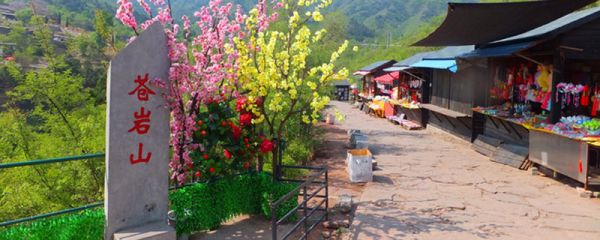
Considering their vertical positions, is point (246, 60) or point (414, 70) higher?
point (414, 70)

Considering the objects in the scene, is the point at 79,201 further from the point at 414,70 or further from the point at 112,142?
the point at 414,70

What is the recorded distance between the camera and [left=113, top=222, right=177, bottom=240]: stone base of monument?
14.3 feet

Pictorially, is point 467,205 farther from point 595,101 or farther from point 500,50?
point 500,50

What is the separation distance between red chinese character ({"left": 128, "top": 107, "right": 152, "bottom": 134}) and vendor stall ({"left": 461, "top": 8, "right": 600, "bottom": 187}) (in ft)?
23.6

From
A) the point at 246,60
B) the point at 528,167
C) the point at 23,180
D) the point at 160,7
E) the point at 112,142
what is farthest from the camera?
the point at 528,167

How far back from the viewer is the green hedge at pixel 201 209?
175 inches

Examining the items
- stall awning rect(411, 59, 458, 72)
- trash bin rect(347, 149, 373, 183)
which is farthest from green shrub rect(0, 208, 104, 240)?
stall awning rect(411, 59, 458, 72)

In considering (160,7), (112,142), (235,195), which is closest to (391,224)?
(235,195)

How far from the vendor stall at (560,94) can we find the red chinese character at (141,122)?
23.6 feet

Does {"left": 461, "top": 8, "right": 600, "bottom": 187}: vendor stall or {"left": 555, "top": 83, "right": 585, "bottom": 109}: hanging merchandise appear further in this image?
{"left": 555, "top": 83, "right": 585, "bottom": 109}: hanging merchandise

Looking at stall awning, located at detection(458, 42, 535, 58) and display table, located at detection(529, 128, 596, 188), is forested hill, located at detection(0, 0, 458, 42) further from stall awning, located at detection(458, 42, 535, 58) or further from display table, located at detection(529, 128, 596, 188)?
display table, located at detection(529, 128, 596, 188)

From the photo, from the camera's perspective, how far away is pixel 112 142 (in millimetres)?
4328

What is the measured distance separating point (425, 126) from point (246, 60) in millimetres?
15075

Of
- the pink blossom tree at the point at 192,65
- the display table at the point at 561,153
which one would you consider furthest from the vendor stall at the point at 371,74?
the pink blossom tree at the point at 192,65
